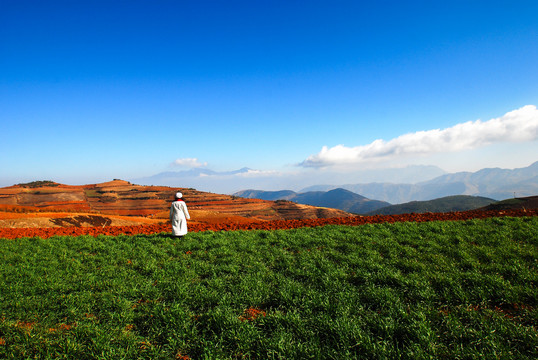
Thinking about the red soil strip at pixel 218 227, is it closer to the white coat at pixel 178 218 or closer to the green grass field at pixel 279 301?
the white coat at pixel 178 218

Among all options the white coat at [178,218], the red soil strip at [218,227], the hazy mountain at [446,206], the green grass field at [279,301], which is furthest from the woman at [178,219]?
the hazy mountain at [446,206]

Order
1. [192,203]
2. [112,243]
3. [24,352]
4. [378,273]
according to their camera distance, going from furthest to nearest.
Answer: [192,203] → [112,243] → [378,273] → [24,352]

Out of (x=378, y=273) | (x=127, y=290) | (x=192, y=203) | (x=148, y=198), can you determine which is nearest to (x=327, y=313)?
(x=378, y=273)

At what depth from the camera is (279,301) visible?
5551 millimetres

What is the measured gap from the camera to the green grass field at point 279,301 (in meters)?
3.94

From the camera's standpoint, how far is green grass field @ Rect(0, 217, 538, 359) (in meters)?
3.94

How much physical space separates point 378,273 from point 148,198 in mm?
78734

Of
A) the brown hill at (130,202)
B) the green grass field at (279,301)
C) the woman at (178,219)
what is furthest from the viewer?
the brown hill at (130,202)

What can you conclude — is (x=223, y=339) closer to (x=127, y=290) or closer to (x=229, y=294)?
(x=229, y=294)

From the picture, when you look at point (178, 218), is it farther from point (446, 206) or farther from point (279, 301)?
point (446, 206)

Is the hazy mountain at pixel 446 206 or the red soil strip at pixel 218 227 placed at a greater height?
the red soil strip at pixel 218 227

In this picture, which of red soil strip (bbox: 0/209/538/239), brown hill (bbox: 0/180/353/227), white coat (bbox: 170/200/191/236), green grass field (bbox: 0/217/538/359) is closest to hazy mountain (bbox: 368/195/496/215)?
brown hill (bbox: 0/180/353/227)

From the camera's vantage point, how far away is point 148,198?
7431 centimetres

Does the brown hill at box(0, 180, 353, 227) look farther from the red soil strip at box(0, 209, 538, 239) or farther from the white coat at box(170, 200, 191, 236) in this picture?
the white coat at box(170, 200, 191, 236)
